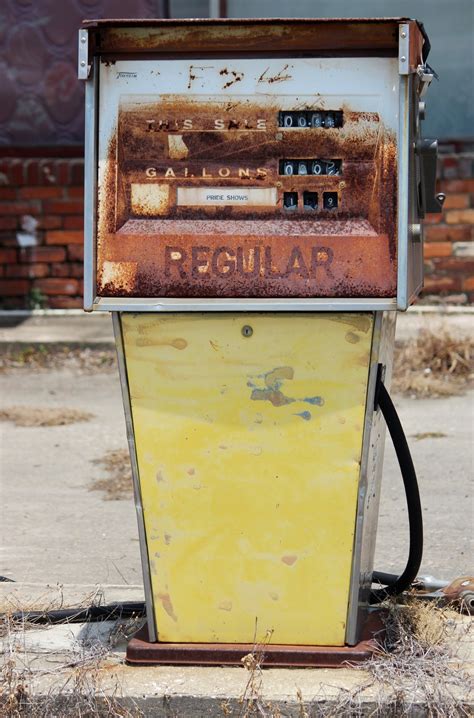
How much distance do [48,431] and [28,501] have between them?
1.35 meters

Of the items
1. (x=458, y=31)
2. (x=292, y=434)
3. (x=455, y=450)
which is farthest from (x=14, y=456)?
(x=458, y=31)

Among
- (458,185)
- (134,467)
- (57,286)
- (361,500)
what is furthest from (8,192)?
(361,500)

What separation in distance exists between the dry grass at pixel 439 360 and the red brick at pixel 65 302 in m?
2.64

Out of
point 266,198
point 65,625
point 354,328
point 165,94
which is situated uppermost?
point 165,94

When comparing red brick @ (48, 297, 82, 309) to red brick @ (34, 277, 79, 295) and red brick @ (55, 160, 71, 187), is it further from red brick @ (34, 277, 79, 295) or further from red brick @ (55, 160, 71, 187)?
red brick @ (55, 160, 71, 187)

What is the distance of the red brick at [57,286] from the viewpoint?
360 inches

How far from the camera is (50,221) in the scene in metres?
9.11

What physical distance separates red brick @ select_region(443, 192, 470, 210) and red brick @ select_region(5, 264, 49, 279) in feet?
9.89

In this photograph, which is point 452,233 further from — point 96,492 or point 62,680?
point 62,680

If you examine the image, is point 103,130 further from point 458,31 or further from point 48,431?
point 458,31

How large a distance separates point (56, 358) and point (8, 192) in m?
1.47

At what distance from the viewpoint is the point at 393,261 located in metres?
3.01

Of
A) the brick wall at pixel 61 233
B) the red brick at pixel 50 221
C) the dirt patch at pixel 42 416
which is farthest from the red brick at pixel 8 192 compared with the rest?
the dirt patch at pixel 42 416

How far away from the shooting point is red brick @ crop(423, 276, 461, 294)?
892cm
